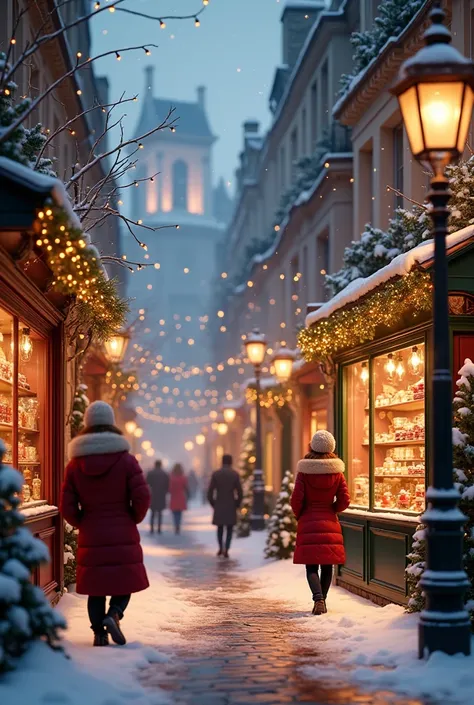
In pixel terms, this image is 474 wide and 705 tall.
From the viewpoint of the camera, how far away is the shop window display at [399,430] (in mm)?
11883

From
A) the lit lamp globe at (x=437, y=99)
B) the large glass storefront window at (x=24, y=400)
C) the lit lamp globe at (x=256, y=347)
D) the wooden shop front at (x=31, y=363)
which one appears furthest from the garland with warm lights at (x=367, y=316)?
the lit lamp globe at (x=256, y=347)

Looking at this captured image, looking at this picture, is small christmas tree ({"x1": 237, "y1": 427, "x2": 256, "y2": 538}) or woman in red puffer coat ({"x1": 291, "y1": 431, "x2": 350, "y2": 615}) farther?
small christmas tree ({"x1": 237, "y1": 427, "x2": 256, "y2": 538})

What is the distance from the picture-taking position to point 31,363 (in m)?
11.3

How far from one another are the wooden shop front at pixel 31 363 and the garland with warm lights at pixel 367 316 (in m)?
3.34

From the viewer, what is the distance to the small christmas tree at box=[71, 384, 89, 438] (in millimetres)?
14234

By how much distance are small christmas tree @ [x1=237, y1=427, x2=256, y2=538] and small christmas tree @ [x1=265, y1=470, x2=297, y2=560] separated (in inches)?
299

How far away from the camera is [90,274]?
28.3 feet

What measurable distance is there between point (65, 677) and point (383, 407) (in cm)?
683

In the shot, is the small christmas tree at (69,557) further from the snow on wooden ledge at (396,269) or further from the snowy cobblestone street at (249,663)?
the snow on wooden ledge at (396,269)

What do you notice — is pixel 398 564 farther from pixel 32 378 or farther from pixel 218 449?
pixel 218 449

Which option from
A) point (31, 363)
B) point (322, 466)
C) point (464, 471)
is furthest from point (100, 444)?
point (322, 466)

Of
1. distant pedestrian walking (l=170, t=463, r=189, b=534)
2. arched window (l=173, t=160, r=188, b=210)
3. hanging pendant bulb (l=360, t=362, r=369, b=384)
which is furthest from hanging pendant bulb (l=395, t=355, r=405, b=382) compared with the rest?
arched window (l=173, t=160, r=188, b=210)

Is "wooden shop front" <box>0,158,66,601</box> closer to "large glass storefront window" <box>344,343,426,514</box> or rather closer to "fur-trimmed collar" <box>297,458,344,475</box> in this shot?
"fur-trimmed collar" <box>297,458,344,475</box>

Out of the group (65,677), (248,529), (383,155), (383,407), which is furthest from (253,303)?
(65,677)
